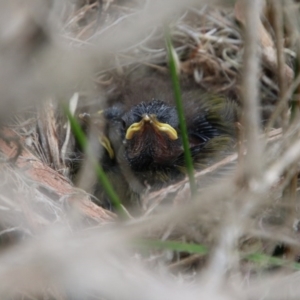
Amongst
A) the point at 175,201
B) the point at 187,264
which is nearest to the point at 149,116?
the point at 175,201

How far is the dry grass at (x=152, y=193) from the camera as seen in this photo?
49 centimetres

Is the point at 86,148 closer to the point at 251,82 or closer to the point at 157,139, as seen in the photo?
the point at 251,82

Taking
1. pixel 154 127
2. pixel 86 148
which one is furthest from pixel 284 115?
pixel 154 127

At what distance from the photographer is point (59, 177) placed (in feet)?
5.73

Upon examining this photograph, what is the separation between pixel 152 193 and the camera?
5.77 ft

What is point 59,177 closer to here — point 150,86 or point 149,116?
point 149,116

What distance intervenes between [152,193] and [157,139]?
0.29 metres

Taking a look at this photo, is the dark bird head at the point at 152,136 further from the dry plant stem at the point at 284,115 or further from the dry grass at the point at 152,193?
the dry plant stem at the point at 284,115

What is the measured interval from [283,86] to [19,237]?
0.65 metres

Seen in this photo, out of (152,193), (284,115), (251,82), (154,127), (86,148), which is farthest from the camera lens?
(154,127)

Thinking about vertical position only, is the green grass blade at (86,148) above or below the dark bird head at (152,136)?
above

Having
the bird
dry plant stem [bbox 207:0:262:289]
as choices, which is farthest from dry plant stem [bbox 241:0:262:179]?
the bird

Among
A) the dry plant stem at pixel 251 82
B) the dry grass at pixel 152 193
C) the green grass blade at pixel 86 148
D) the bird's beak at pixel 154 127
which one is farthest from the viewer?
the bird's beak at pixel 154 127

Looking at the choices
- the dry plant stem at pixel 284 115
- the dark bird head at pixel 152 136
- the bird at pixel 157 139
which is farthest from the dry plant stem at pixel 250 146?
the dark bird head at pixel 152 136
